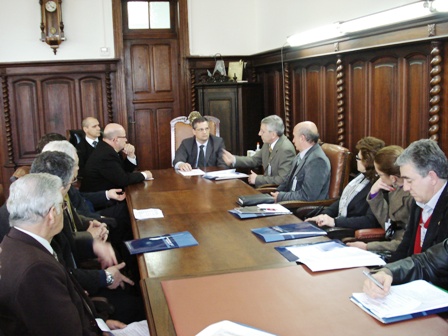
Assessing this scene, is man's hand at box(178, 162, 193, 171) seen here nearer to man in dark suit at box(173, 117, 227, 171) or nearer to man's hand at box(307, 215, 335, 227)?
man in dark suit at box(173, 117, 227, 171)

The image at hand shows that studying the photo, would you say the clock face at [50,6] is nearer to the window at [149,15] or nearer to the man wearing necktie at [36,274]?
the window at [149,15]

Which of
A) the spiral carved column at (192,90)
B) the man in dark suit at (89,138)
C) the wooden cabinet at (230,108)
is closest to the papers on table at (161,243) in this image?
the man in dark suit at (89,138)

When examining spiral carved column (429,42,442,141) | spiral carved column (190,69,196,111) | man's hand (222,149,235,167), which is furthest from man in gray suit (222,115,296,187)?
spiral carved column (190,69,196,111)

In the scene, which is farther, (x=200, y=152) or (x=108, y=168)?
(x=200, y=152)

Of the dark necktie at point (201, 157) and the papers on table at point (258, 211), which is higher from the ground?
the dark necktie at point (201, 157)

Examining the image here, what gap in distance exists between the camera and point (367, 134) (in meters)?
4.71

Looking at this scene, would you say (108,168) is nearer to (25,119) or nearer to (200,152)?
(200,152)

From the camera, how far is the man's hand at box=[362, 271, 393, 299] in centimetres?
184

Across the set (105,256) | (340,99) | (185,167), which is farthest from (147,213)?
(340,99)

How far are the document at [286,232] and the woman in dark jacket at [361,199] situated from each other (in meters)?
0.66

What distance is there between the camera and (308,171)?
13.3 feet

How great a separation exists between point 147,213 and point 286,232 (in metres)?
0.98

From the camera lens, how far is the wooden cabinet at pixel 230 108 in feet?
22.2

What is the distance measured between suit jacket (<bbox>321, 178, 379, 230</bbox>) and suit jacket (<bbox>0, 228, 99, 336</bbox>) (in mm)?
2023
